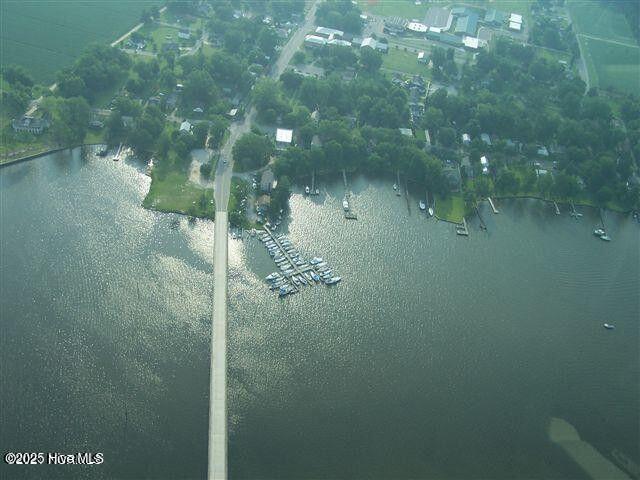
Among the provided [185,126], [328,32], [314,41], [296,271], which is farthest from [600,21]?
[296,271]

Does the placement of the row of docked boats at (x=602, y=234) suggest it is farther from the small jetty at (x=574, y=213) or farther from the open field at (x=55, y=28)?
the open field at (x=55, y=28)

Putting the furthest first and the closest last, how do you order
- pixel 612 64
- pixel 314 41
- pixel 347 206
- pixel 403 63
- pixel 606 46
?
pixel 606 46, pixel 612 64, pixel 314 41, pixel 403 63, pixel 347 206

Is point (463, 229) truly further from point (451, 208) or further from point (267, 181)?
point (267, 181)

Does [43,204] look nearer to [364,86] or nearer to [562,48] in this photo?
[364,86]

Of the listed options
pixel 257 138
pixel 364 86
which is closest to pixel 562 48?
pixel 364 86

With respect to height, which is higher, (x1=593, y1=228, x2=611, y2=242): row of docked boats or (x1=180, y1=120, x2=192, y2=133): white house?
(x1=180, y1=120, x2=192, y2=133): white house

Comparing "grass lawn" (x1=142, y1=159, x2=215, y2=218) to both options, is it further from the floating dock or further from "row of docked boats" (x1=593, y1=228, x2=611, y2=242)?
"row of docked boats" (x1=593, y1=228, x2=611, y2=242)

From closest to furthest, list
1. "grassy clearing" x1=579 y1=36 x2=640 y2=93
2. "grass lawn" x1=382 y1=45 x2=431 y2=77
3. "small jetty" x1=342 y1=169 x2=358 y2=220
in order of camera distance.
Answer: "small jetty" x1=342 y1=169 x2=358 y2=220 → "grass lawn" x1=382 y1=45 x2=431 y2=77 → "grassy clearing" x1=579 y1=36 x2=640 y2=93

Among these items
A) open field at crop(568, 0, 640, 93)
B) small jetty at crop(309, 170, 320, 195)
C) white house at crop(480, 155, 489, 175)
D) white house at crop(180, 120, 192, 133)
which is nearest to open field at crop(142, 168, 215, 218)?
white house at crop(180, 120, 192, 133)
